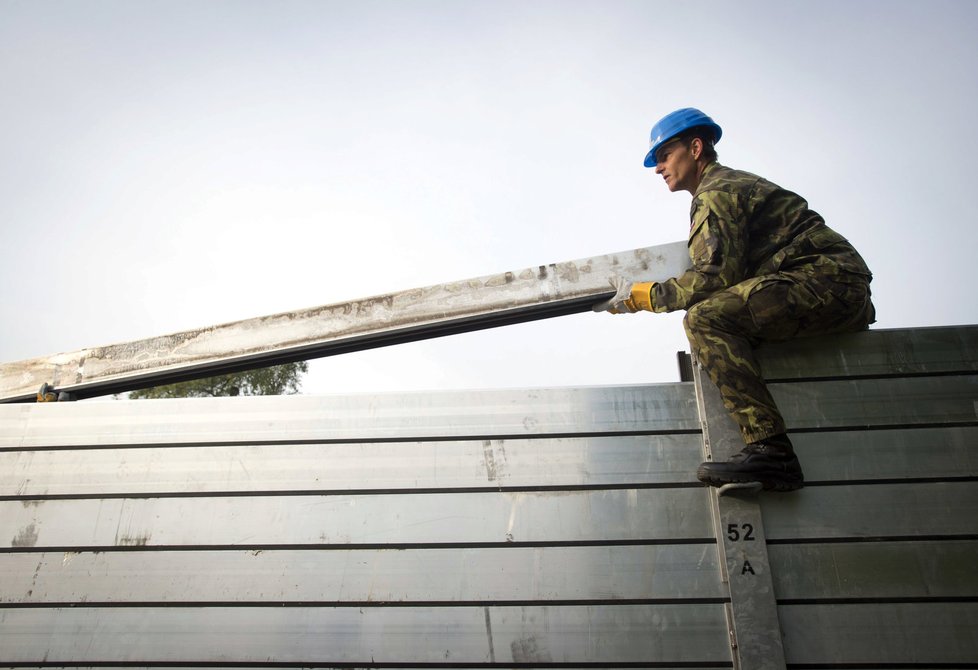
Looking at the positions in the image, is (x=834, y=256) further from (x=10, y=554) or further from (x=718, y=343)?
(x=10, y=554)

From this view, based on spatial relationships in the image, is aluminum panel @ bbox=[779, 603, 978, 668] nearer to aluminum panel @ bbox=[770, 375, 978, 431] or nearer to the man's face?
aluminum panel @ bbox=[770, 375, 978, 431]

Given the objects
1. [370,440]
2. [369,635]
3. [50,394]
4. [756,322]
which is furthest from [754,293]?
[50,394]

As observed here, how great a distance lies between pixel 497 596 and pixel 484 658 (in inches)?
10.4

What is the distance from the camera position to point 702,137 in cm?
352

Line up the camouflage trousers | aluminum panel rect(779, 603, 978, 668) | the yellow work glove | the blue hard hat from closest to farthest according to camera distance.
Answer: aluminum panel rect(779, 603, 978, 668), the camouflage trousers, the yellow work glove, the blue hard hat

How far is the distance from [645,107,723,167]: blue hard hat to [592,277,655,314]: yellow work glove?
81 centimetres

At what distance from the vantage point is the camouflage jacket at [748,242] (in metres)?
3.06

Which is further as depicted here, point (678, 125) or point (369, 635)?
point (678, 125)

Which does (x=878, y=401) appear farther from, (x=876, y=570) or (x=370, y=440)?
(x=370, y=440)

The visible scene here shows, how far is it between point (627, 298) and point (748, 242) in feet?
2.13

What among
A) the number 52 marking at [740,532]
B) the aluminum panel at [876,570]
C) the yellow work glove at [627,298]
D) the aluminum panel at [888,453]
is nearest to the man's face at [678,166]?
the yellow work glove at [627,298]

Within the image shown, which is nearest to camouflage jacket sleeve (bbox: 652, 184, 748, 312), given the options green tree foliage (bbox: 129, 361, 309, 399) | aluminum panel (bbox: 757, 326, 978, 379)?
aluminum panel (bbox: 757, 326, 978, 379)

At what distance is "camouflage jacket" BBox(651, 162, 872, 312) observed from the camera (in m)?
3.06

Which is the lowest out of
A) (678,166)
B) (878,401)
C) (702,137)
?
(878,401)
